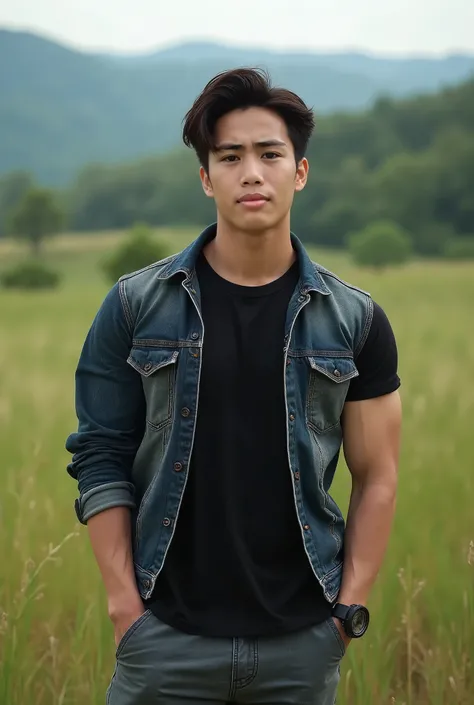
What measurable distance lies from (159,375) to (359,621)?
0.64 m

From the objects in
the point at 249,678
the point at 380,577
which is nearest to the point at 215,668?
the point at 249,678

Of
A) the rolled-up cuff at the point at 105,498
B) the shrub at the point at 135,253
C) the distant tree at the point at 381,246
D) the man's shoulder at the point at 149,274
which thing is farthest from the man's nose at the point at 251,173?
the distant tree at the point at 381,246

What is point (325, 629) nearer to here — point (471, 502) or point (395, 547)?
point (395, 547)

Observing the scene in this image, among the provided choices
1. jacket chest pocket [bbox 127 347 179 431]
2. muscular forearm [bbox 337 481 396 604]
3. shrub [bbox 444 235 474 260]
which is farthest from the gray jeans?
shrub [bbox 444 235 474 260]

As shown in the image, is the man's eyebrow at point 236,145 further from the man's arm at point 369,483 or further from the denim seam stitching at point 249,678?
the denim seam stitching at point 249,678

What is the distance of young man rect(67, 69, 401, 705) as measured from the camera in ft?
5.87

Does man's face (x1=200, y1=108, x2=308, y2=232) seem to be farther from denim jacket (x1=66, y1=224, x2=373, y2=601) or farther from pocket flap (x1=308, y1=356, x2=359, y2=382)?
pocket flap (x1=308, y1=356, x2=359, y2=382)

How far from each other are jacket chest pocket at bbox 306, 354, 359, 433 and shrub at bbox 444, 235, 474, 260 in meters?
35.8

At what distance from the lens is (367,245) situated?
41.0m

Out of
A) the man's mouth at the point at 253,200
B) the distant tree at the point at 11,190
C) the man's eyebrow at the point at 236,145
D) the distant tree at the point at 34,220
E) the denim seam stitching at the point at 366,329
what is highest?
the distant tree at the point at 11,190

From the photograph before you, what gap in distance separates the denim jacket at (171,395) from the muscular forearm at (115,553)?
0.02 metres

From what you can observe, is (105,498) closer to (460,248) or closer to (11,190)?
(460,248)

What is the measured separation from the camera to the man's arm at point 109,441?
1869mm

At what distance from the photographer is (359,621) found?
1.89m
